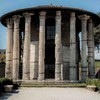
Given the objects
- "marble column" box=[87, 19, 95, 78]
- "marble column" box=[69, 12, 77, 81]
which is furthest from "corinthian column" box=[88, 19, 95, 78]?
"marble column" box=[69, 12, 77, 81]

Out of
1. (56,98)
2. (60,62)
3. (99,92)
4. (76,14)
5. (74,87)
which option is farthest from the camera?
(76,14)

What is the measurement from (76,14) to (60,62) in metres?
6.48

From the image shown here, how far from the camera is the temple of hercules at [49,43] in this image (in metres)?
37.2

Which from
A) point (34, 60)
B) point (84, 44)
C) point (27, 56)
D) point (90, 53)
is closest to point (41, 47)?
point (27, 56)

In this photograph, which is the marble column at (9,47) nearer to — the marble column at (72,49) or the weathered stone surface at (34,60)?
the weathered stone surface at (34,60)

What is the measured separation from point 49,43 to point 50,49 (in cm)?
72

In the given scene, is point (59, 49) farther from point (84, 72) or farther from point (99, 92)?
point (99, 92)

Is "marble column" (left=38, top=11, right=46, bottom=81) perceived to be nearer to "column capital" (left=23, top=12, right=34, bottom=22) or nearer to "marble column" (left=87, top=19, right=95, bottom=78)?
"column capital" (left=23, top=12, right=34, bottom=22)

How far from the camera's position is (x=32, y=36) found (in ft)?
133

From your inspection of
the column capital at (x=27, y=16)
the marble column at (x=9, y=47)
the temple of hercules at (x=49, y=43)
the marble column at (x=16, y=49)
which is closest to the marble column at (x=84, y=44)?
the temple of hercules at (x=49, y=43)

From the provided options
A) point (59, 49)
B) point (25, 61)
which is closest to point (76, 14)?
point (59, 49)

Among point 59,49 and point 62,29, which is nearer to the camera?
point 59,49

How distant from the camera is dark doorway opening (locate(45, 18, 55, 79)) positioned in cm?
3903

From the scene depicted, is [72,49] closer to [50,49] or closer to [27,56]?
[50,49]
